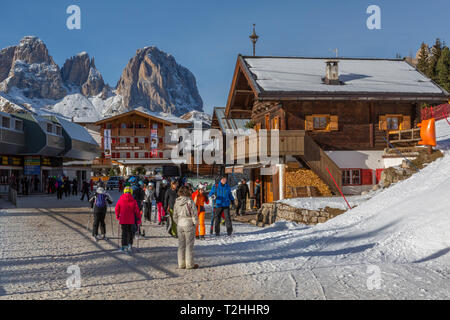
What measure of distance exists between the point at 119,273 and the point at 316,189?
41.7 feet

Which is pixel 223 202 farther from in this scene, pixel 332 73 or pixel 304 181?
pixel 332 73

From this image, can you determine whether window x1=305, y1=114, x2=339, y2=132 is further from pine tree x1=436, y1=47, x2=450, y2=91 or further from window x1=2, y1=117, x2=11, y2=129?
pine tree x1=436, y1=47, x2=450, y2=91

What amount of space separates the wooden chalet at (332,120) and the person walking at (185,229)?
35.2 ft

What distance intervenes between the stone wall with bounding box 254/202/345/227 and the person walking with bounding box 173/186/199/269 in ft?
23.8

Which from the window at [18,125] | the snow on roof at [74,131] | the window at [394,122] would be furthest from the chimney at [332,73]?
the snow on roof at [74,131]

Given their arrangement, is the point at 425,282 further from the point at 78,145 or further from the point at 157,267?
the point at 78,145

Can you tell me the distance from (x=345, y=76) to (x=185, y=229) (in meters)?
17.5

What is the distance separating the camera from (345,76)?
22312mm

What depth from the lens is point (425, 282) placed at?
245 inches

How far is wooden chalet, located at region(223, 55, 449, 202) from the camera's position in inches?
722

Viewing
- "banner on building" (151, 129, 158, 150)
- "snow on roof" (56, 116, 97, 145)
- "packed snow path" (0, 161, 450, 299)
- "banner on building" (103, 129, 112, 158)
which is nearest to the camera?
"packed snow path" (0, 161, 450, 299)

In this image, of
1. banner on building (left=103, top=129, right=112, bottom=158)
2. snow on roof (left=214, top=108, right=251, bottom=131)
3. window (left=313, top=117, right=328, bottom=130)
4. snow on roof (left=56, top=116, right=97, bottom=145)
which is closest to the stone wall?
window (left=313, top=117, right=328, bottom=130)

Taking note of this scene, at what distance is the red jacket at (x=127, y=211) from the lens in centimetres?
917
